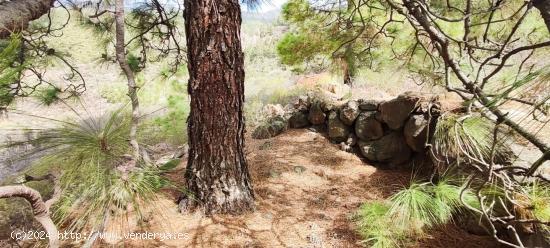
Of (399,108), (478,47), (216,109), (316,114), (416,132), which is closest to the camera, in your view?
(478,47)

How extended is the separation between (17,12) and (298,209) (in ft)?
5.78

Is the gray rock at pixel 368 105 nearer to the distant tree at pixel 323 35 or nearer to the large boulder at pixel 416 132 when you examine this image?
the distant tree at pixel 323 35

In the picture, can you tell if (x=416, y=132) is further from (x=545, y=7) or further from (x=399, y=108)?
(x=545, y=7)

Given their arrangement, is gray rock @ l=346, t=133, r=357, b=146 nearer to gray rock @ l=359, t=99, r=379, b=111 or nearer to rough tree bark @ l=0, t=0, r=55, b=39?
gray rock @ l=359, t=99, r=379, b=111

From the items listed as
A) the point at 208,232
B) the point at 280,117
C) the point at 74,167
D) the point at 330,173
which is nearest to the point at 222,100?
the point at 208,232

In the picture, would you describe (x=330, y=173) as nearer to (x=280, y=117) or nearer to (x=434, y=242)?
(x=434, y=242)

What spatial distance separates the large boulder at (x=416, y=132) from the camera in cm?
247

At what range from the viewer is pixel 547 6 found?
567 mm

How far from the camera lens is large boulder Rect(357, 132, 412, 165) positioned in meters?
2.74

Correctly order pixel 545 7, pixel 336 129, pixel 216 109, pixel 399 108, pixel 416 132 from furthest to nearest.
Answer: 1. pixel 336 129
2. pixel 399 108
3. pixel 416 132
4. pixel 216 109
5. pixel 545 7

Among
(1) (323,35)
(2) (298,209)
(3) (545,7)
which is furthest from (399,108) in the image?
(3) (545,7)

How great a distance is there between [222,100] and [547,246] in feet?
5.11

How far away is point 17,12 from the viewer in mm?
1356

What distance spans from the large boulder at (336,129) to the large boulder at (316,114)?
0.53 ft
